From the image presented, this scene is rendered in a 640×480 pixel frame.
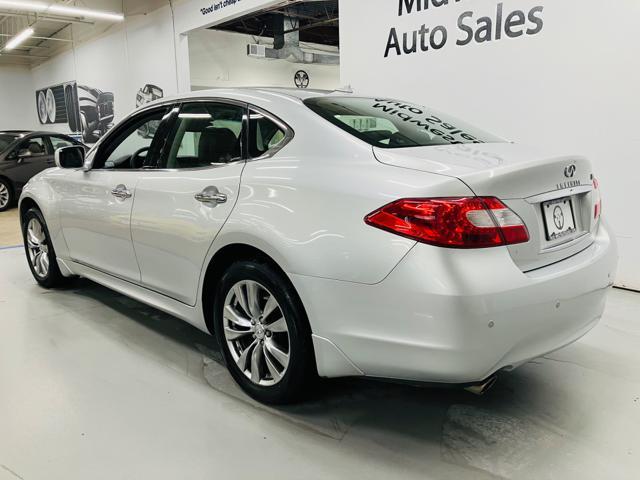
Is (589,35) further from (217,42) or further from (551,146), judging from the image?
(217,42)

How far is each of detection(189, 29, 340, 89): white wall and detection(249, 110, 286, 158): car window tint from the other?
942cm

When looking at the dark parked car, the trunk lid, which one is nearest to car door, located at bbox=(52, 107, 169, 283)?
the trunk lid

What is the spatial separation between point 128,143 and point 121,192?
2.07 feet

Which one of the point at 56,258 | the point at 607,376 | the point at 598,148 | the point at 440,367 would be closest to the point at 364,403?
the point at 440,367

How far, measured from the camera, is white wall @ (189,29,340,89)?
427 inches

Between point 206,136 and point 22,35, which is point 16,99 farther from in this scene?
point 206,136

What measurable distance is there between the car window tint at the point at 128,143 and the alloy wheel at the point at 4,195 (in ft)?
21.6

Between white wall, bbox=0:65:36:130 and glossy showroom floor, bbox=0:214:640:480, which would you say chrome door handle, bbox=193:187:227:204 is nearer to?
glossy showroom floor, bbox=0:214:640:480

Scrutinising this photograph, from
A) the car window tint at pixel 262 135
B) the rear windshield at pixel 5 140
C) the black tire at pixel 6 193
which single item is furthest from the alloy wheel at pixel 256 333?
the rear windshield at pixel 5 140

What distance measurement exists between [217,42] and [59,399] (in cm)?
1036

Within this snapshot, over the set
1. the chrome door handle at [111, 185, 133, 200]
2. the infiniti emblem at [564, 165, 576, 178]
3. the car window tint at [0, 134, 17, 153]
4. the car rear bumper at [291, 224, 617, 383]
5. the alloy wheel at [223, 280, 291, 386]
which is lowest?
the alloy wheel at [223, 280, 291, 386]

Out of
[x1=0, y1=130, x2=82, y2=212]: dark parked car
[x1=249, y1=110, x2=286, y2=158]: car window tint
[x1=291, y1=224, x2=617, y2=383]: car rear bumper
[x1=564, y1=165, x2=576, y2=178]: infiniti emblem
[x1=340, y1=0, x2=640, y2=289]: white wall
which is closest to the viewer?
[x1=291, y1=224, x2=617, y2=383]: car rear bumper

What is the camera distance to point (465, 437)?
1.85m

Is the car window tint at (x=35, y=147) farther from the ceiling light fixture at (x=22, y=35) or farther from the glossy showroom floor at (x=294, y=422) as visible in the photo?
the glossy showroom floor at (x=294, y=422)
